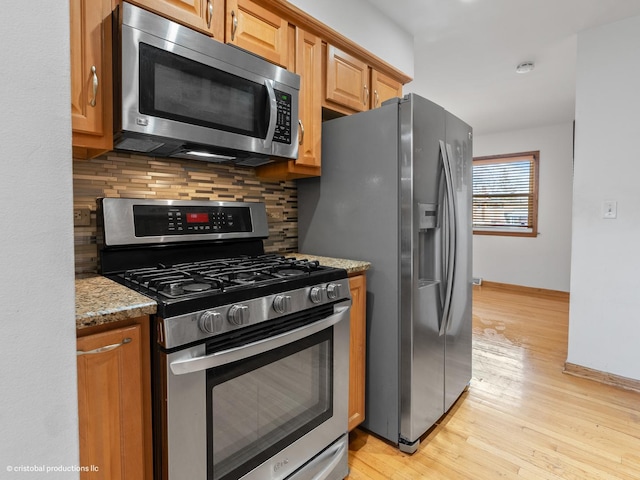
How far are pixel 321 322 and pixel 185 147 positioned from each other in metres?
0.91

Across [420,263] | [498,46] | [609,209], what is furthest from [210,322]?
[498,46]

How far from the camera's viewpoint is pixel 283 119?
1.73 metres

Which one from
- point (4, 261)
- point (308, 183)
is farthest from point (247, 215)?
point (4, 261)

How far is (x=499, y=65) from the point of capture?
311 centimetres

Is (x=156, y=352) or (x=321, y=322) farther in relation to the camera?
(x=321, y=322)

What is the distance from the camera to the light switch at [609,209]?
97.7 inches

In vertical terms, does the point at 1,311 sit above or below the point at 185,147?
below

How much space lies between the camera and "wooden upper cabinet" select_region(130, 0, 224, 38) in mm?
1338

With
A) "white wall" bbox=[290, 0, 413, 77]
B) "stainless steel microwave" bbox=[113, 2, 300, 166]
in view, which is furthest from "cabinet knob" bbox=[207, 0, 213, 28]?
"white wall" bbox=[290, 0, 413, 77]

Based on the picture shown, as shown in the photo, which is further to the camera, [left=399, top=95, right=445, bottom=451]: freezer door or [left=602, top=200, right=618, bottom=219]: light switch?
[left=602, top=200, right=618, bottom=219]: light switch

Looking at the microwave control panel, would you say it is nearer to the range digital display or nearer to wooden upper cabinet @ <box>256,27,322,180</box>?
wooden upper cabinet @ <box>256,27,322,180</box>

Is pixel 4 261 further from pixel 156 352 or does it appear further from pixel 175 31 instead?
pixel 175 31

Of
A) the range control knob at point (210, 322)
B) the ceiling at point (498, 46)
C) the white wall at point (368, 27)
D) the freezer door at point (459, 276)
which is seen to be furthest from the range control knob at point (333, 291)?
the ceiling at point (498, 46)

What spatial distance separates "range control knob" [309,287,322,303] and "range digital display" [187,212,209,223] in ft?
2.20
